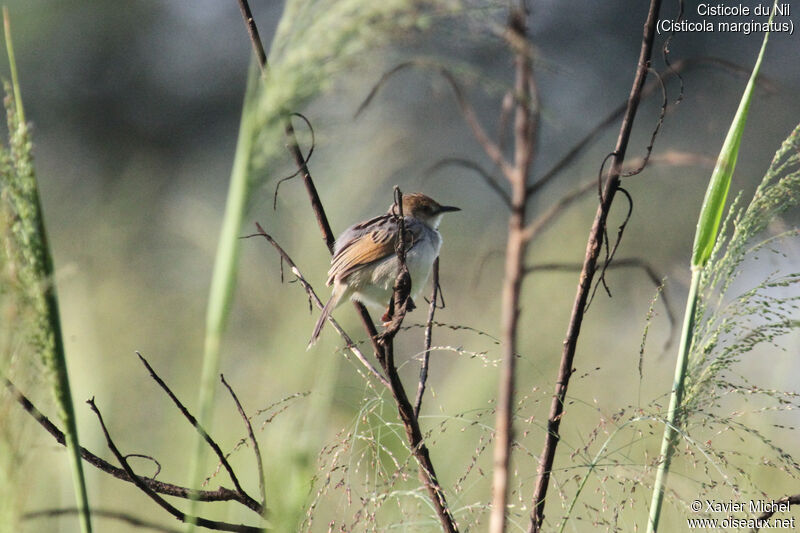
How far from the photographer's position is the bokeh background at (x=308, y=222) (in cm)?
87

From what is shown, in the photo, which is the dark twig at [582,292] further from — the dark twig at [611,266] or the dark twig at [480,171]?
the dark twig at [480,171]

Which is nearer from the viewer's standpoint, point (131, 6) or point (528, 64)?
point (528, 64)

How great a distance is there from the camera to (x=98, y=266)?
3.54 m

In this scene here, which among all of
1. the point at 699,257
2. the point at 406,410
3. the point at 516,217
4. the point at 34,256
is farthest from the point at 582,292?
the point at 34,256

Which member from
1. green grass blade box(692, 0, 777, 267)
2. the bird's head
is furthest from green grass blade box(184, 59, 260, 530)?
the bird's head

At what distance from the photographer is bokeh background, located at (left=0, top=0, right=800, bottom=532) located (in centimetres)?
87

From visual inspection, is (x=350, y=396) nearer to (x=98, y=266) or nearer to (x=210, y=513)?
(x=210, y=513)

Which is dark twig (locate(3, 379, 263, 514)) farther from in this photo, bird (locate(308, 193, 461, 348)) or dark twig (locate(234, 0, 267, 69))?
bird (locate(308, 193, 461, 348))

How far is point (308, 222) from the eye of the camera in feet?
3.28

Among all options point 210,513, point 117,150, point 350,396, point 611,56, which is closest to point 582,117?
point 611,56

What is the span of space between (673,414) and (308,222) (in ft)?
1.71

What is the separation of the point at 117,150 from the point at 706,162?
12.0 metres

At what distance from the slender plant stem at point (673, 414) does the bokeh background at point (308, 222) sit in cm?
11

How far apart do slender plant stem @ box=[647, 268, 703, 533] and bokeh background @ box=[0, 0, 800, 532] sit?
0.11 metres
